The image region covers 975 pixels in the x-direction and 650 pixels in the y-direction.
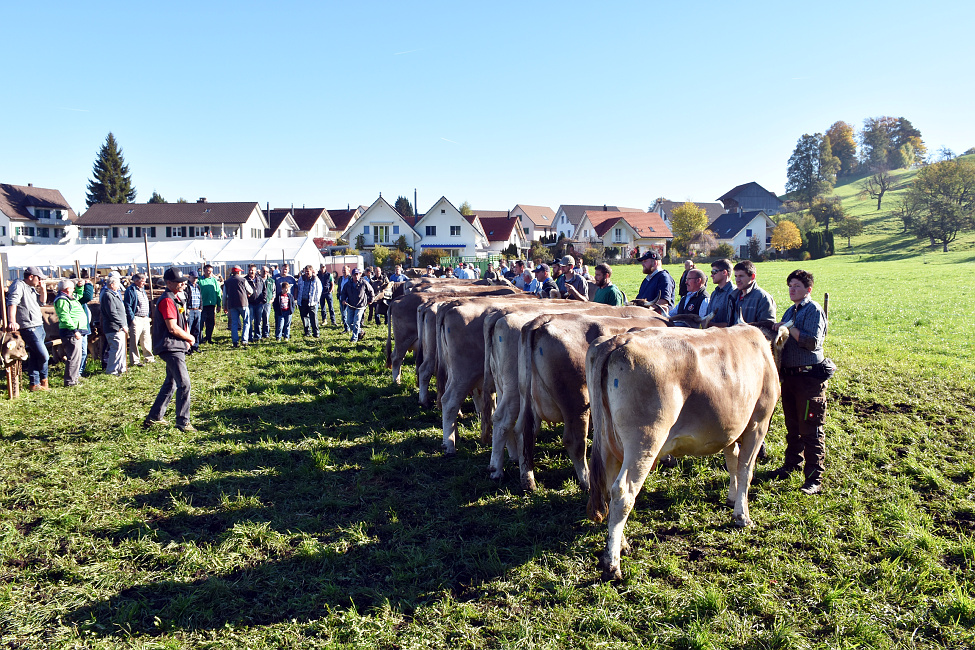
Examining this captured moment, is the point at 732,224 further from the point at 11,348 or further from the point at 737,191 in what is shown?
the point at 11,348

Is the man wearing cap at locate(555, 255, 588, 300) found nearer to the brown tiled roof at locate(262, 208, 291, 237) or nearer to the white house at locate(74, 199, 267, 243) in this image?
the white house at locate(74, 199, 267, 243)

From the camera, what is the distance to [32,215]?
2707 inches

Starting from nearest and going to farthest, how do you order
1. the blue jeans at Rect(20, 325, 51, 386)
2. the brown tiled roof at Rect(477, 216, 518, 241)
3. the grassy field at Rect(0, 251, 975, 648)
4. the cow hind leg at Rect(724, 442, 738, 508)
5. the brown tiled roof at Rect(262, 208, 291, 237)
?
the grassy field at Rect(0, 251, 975, 648), the cow hind leg at Rect(724, 442, 738, 508), the blue jeans at Rect(20, 325, 51, 386), the brown tiled roof at Rect(262, 208, 291, 237), the brown tiled roof at Rect(477, 216, 518, 241)

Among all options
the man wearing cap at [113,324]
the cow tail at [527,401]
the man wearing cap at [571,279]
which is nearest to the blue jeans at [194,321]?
the man wearing cap at [113,324]

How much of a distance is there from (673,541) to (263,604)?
10.9 feet

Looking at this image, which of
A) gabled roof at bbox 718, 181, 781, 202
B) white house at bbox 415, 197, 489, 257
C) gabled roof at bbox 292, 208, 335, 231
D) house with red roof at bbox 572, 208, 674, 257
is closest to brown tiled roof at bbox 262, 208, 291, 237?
Result: gabled roof at bbox 292, 208, 335, 231

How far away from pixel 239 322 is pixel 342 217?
7257cm

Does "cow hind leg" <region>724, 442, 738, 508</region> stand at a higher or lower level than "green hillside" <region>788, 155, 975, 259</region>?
lower

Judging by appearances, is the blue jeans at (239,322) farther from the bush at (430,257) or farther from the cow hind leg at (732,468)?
the bush at (430,257)

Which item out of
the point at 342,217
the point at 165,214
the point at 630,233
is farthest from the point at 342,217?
the point at 630,233

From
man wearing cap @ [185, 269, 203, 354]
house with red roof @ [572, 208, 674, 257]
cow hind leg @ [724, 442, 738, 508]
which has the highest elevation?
house with red roof @ [572, 208, 674, 257]

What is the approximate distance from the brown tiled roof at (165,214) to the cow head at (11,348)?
55.1 m

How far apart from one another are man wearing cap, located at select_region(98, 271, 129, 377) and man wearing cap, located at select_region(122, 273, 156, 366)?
875 millimetres

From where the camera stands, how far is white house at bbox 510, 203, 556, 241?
99.1 metres
